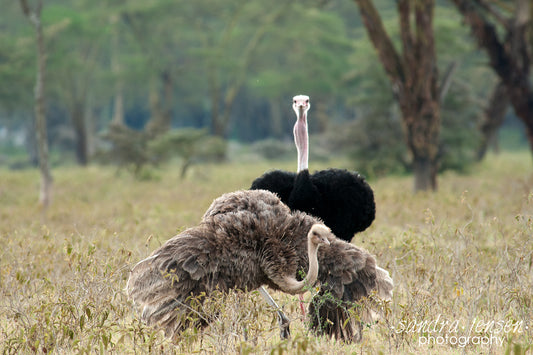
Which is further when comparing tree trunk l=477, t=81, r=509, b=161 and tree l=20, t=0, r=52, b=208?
tree trunk l=477, t=81, r=509, b=161

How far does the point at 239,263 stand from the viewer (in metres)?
4.28

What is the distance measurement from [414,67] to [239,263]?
875 cm

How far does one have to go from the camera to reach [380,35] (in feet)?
39.3

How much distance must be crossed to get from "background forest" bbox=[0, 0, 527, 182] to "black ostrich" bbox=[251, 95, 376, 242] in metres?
8.68

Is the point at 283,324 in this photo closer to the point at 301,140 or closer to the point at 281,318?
the point at 281,318

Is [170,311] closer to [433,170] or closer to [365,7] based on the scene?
[365,7]

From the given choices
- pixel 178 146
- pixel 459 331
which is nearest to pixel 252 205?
pixel 459 331

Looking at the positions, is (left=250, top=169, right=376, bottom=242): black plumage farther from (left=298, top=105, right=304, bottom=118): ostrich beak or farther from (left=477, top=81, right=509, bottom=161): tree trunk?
(left=477, top=81, right=509, bottom=161): tree trunk

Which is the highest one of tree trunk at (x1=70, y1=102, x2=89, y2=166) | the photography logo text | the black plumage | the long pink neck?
the long pink neck

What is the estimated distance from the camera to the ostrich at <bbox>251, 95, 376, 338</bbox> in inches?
209

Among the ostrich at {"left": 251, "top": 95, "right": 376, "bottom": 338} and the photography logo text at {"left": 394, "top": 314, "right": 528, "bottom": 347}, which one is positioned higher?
the ostrich at {"left": 251, "top": 95, "right": 376, "bottom": 338}

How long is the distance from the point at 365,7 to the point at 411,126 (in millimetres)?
2371

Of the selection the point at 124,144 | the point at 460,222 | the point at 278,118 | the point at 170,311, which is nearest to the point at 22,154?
the point at 278,118

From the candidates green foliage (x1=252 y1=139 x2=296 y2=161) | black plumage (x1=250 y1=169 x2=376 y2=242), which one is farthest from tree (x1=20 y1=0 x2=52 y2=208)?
green foliage (x1=252 y1=139 x2=296 y2=161)
